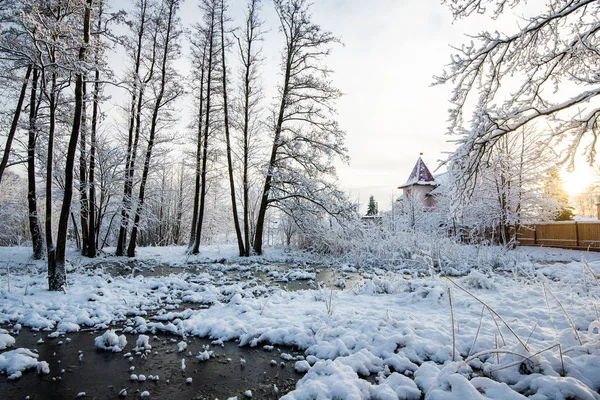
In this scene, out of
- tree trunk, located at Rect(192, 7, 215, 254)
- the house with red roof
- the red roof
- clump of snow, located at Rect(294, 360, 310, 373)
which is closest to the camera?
clump of snow, located at Rect(294, 360, 310, 373)

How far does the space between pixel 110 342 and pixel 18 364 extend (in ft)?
2.83

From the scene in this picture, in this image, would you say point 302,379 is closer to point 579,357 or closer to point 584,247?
point 579,357

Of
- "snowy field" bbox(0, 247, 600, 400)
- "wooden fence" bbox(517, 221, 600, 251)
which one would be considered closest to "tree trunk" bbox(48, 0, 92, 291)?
"snowy field" bbox(0, 247, 600, 400)

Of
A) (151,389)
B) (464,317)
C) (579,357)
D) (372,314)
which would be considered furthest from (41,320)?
(579,357)

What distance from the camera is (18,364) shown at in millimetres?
3213

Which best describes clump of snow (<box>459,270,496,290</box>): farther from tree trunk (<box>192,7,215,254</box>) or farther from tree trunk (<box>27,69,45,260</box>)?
tree trunk (<box>27,69,45,260</box>)

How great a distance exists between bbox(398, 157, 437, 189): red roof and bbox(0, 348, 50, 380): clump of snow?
107 ft

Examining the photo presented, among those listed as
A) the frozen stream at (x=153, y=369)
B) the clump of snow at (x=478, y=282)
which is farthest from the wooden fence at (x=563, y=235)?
the frozen stream at (x=153, y=369)

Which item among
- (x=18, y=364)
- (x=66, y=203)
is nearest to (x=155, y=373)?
(x=18, y=364)

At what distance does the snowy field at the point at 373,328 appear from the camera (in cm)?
272

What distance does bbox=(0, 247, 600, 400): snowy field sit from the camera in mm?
2717

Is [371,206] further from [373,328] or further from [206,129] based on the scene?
[373,328]

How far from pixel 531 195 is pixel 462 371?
20.2m

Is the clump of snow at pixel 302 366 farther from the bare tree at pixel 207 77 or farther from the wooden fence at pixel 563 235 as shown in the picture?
the wooden fence at pixel 563 235
